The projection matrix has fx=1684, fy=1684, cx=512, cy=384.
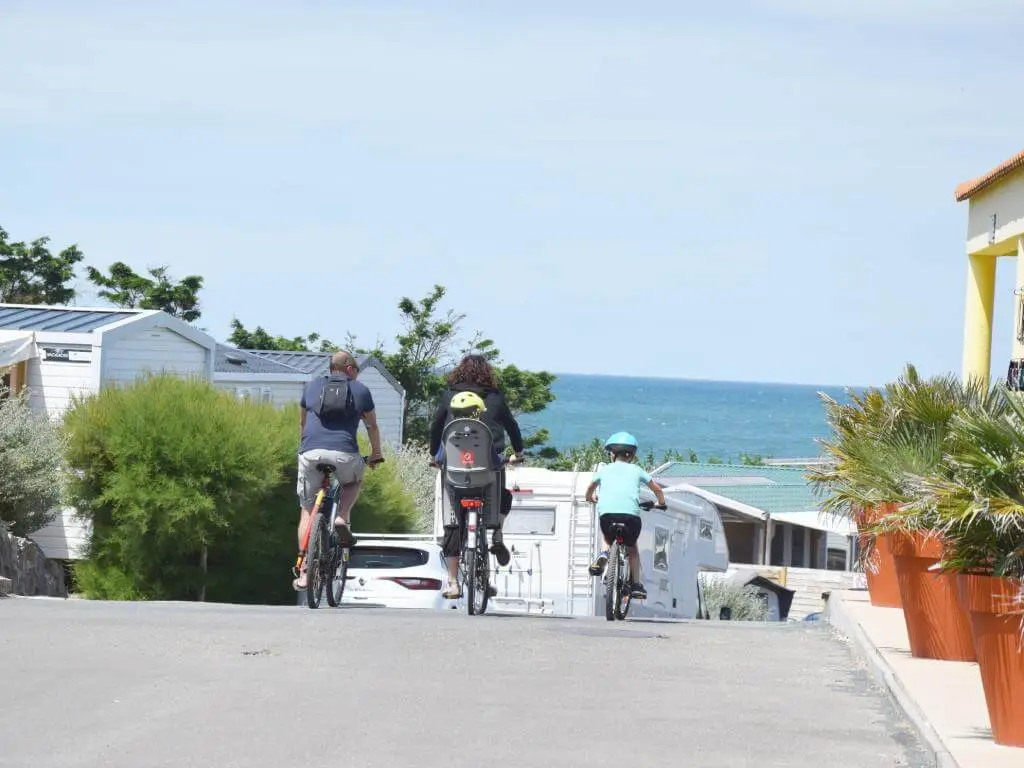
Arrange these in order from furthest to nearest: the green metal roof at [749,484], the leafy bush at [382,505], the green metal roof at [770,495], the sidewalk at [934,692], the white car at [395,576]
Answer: the green metal roof at [749,484], the green metal roof at [770,495], the leafy bush at [382,505], the white car at [395,576], the sidewalk at [934,692]

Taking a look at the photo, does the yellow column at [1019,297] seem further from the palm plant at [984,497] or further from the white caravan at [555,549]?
the palm plant at [984,497]

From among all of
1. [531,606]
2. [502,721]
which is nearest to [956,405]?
[502,721]

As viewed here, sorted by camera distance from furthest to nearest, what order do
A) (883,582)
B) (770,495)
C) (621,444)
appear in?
(770,495) < (621,444) < (883,582)

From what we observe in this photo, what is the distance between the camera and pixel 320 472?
1237 centimetres

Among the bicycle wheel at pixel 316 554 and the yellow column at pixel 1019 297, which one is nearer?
the bicycle wheel at pixel 316 554

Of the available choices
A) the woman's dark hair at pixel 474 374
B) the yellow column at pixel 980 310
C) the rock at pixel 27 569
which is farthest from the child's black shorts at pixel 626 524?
the yellow column at pixel 980 310

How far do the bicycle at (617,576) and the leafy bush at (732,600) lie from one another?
23.2m

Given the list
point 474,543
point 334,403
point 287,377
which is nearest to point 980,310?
point 474,543

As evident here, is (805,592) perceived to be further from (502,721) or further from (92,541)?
(502,721)

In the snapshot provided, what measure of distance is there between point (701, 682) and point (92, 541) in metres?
16.1

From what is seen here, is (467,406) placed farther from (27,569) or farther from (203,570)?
(203,570)

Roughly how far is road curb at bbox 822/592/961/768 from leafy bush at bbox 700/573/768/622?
2285 cm

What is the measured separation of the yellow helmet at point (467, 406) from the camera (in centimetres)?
1218

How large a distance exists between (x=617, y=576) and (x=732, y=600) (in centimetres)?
2494
